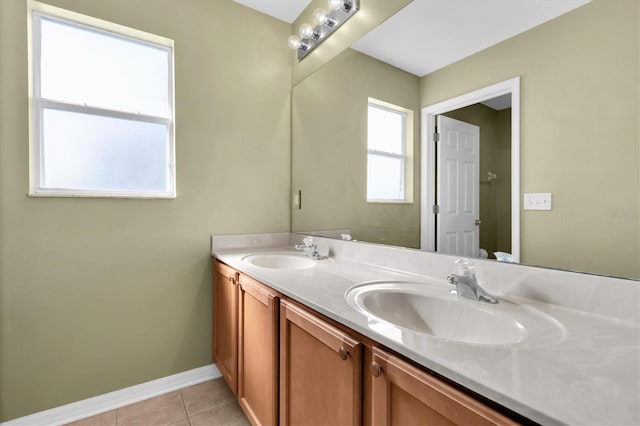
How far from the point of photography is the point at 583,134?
83 cm

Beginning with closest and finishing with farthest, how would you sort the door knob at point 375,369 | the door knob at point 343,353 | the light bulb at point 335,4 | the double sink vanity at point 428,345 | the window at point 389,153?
1. the double sink vanity at point 428,345
2. the door knob at point 375,369
3. the door knob at point 343,353
4. the window at point 389,153
5. the light bulb at point 335,4

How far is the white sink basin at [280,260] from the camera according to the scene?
1833 mm

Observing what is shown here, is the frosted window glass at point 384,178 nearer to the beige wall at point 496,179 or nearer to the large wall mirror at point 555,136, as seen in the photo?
the large wall mirror at point 555,136

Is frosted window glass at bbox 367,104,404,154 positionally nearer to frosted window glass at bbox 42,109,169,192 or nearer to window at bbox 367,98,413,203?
window at bbox 367,98,413,203

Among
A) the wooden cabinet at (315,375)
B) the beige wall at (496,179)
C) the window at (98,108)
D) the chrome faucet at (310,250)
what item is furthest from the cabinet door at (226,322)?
the beige wall at (496,179)

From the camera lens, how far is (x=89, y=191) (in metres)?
1.70

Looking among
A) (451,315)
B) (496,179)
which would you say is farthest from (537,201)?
(451,315)

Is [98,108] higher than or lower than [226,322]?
higher

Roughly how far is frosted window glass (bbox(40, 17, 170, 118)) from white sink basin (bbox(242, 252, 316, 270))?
3.65 feet

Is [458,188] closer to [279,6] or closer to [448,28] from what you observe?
[448,28]

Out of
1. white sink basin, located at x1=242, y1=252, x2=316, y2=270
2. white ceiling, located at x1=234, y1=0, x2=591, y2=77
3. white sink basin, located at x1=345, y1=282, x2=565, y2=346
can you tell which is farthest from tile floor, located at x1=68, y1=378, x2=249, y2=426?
white ceiling, located at x1=234, y1=0, x2=591, y2=77

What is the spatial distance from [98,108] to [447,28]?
191cm

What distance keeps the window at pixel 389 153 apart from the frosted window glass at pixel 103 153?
1.34 meters

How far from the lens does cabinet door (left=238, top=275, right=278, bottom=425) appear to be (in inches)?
46.8
